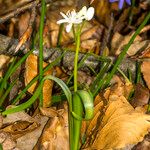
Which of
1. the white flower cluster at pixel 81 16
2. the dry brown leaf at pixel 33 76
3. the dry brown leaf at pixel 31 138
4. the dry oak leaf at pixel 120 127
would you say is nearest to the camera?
the white flower cluster at pixel 81 16

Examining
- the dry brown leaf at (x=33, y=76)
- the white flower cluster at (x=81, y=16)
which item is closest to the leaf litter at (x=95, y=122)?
the dry brown leaf at (x=33, y=76)

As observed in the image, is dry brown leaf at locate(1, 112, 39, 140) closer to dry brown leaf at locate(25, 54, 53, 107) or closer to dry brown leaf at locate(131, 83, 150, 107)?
dry brown leaf at locate(25, 54, 53, 107)

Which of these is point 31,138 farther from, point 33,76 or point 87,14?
point 87,14

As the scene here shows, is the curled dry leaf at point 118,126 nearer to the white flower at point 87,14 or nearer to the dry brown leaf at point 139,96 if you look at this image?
the dry brown leaf at point 139,96

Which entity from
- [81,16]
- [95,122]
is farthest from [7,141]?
[81,16]

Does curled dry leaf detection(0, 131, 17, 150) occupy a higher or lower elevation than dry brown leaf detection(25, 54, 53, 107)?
lower

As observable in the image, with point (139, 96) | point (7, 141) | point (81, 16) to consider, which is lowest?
point (7, 141)

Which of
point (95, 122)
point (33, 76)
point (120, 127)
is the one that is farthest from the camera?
point (33, 76)

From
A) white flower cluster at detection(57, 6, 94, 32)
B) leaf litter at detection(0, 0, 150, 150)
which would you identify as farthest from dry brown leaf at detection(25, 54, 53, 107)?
white flower cluster at detection(57, 6, 94, 32)
